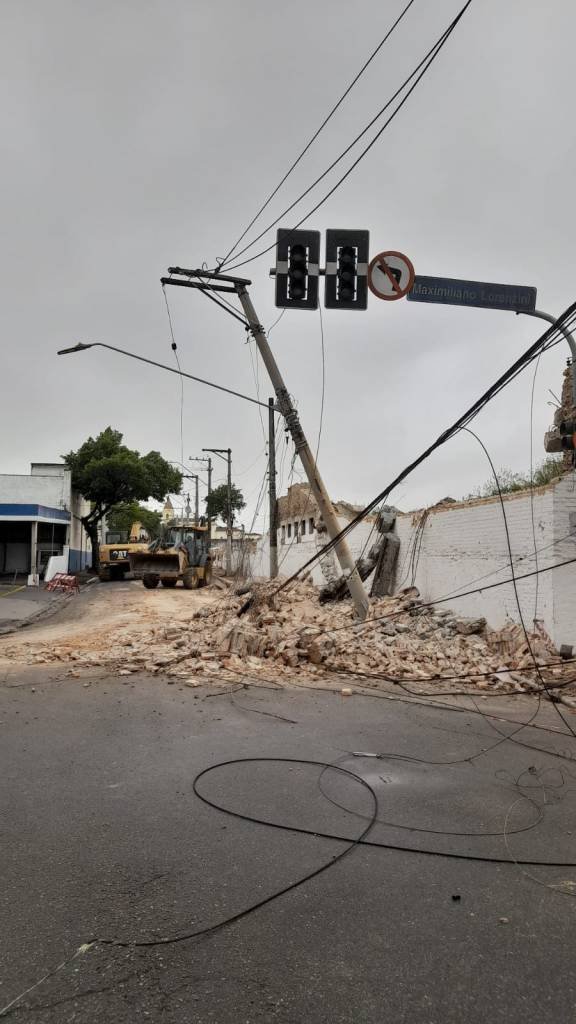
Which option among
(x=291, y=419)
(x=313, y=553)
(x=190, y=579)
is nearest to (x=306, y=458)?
(x=291, y=419)

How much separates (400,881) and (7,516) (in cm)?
4029

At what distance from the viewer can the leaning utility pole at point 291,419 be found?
14000 mm

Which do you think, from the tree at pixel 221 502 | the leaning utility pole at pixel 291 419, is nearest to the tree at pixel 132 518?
the tree at pixel 221 502

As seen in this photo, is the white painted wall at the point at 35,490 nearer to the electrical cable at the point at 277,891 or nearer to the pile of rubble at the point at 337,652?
the pile of rubble at the point at 337,652

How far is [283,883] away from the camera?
3457 mm

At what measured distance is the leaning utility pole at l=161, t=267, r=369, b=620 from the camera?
45.9ft

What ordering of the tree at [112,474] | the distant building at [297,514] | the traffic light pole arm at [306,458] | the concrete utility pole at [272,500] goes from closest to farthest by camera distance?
the traffic light pole arm at [306,458] < the concrete utility pole at [272,500] < the distant building at [297,514] < the tree at [112,474]

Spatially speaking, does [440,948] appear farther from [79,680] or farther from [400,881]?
[79,680]

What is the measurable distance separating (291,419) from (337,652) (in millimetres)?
5683

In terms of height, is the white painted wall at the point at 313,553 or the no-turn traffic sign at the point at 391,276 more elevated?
the no-turn traffic sign at the point at 391,276

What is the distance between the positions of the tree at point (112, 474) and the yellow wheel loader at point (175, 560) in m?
14.3

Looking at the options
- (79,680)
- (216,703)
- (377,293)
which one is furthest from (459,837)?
(377,293)

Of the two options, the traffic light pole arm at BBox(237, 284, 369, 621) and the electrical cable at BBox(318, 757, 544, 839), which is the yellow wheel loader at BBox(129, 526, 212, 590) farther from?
the electrical cable at BBox(318, 757, 544, 839)

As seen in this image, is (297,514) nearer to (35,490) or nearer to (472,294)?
(35,490)
